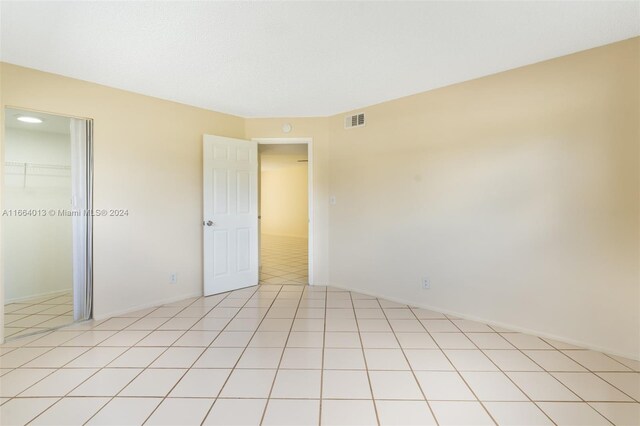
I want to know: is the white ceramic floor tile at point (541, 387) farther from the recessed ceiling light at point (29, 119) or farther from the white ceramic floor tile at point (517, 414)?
the recessed ceiling light at point (29, 119)

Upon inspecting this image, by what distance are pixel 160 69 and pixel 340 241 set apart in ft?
9.21

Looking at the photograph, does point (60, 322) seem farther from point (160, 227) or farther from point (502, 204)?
point (502, 204)

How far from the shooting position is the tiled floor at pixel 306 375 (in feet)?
5.32

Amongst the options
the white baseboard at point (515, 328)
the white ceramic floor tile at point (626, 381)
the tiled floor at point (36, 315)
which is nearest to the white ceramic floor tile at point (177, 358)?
the tiled floor at point (36, 315)

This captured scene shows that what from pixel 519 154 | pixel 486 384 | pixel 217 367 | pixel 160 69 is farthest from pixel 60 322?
pixel 519 154

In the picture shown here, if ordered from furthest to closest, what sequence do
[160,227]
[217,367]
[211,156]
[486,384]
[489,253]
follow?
1. [211,156]
2. [160,227]
3. [489,253]
4. [217,367]
5. [486,384]

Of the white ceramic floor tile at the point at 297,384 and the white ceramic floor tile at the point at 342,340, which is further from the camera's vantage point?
the white ceramic floor tile at the point at 342,340

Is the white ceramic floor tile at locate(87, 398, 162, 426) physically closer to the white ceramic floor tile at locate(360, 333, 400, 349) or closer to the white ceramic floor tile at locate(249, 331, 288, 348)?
the white ceramic floor tile at locate(249, 331, 288, 348)

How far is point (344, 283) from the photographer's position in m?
4.07

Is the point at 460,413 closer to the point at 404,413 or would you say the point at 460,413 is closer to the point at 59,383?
the point at 404,413

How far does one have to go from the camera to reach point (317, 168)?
420 cm

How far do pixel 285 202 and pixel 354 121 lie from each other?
6.33 metres

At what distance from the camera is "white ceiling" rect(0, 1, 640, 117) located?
6.15ft

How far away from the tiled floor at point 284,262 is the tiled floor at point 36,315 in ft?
7.49
